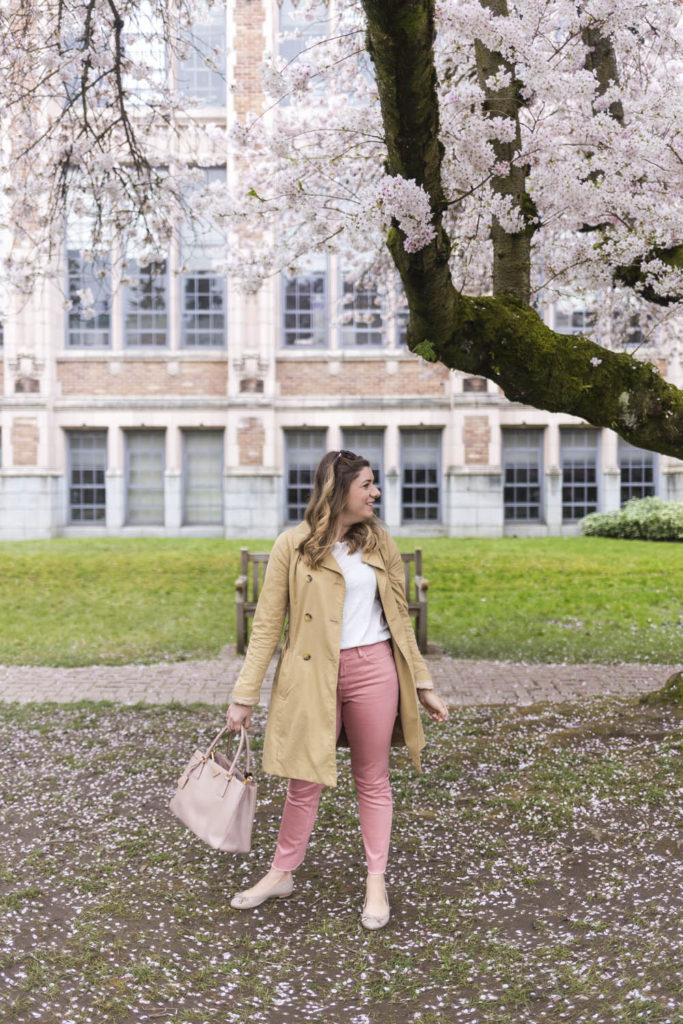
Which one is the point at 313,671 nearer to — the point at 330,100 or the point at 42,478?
the point at 330,100

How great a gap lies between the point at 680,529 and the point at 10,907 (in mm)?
18314

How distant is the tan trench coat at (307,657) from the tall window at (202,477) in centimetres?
2007

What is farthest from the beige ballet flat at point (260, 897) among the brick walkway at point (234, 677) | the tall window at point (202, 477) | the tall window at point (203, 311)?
the tall window at point (203, 311)

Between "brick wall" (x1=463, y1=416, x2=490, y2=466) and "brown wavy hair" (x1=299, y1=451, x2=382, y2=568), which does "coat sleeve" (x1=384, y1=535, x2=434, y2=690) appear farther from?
"brick wall" (x1=463, y1=416, x2=490, y2=466)

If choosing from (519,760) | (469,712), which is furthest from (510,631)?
(519,760)

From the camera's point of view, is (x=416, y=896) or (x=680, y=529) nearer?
(x=416, y=896)

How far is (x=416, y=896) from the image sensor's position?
13.7ft

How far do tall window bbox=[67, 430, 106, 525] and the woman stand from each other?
20870 millimetres

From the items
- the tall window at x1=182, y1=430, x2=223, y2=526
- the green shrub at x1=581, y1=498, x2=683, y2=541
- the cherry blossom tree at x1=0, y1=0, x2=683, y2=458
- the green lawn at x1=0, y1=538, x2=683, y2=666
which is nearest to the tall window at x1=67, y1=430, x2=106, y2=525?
the tall window at x1=182, y1=430, x2=223, y2=526

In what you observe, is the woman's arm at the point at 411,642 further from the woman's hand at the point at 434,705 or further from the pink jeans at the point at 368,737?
the pink jeans at the point at 368,737

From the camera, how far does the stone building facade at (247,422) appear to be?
2259cm

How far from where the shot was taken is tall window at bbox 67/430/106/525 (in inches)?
936

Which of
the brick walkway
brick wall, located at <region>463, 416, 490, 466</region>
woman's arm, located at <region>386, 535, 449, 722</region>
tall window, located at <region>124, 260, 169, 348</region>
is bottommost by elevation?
the brick walkway

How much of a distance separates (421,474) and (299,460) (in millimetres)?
3133
